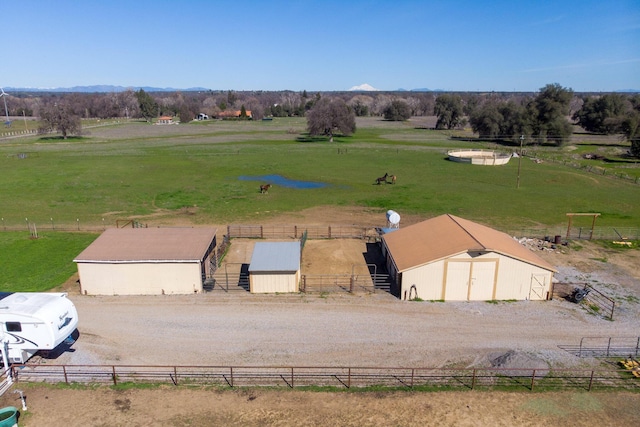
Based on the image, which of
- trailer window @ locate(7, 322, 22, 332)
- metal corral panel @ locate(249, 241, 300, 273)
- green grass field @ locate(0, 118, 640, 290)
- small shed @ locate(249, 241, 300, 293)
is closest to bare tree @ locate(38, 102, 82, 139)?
green grass field @ locate(0, 118, 640, 290)

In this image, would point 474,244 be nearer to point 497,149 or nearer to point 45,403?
point 45,403

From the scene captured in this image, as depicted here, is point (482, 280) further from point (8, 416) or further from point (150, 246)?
point (8, 416)

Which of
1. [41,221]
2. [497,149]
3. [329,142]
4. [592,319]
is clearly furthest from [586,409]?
[329,142]

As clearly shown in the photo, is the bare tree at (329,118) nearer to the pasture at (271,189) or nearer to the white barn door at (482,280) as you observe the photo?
the pasture at (271,189)

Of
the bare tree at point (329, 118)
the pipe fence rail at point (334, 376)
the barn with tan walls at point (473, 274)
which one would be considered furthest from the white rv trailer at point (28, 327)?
the bare tree at point (329, 118)

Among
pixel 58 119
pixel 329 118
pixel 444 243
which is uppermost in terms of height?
pixel 329 118

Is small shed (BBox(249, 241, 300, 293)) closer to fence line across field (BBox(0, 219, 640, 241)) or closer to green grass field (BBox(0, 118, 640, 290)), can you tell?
fence line across field (BBox(0, 219, 640, 241))

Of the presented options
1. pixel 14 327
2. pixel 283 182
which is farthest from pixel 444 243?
pixel 283 182

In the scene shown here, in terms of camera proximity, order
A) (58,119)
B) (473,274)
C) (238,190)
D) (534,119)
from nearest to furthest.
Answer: (473,274)
(238,190)
(534,119)
(58,119)
